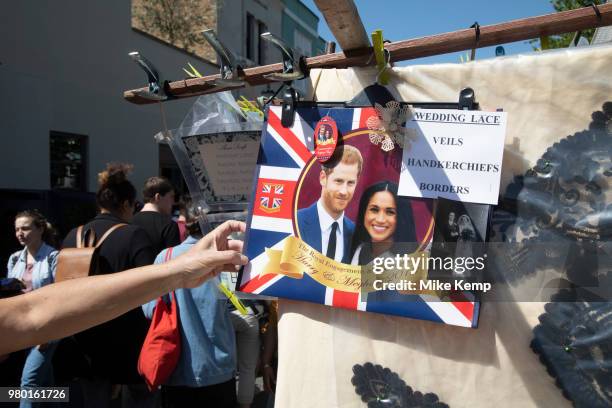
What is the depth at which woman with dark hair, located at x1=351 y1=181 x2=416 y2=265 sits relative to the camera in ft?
3.87

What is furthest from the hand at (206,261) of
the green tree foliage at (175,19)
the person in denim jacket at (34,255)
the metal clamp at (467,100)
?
the green tree foliage at (175,19)

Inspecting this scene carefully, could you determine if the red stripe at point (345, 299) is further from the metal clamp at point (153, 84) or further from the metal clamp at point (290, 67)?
the metal clamp at point (153, 84)

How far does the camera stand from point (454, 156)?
1135mm

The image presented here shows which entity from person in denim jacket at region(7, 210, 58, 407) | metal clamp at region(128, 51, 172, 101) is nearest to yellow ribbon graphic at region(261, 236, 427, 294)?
metal clamp at region(128, 51, 172, 101)

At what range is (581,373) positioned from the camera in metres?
1.05

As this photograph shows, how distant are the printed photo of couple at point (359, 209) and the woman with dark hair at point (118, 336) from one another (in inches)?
63.1

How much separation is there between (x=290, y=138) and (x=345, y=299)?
0.46 meters

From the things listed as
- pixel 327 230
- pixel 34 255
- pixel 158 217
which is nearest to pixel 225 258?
pixel 327 230

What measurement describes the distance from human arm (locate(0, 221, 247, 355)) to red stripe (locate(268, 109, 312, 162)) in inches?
15.9

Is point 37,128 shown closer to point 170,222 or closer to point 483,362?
point 170,222

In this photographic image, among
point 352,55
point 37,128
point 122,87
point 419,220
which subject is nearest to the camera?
point 419,220

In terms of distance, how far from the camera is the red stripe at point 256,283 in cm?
129

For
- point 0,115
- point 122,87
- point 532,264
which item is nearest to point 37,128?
point 0,115

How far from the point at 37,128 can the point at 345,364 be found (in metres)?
7.40
